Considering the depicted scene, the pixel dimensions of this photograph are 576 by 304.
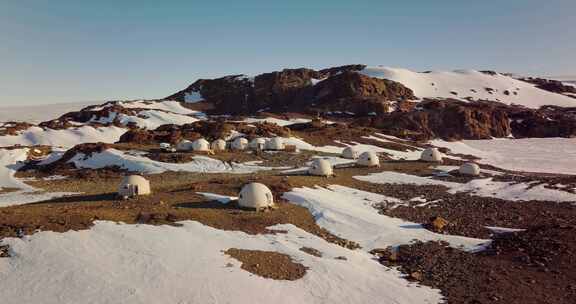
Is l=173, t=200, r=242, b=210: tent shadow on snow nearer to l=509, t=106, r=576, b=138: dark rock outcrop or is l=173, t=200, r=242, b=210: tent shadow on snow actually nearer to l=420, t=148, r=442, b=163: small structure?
l=420, t=148, r=442, b=163: small structure

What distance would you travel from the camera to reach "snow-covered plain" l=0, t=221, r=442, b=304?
17625mm

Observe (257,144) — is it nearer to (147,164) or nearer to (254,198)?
(147,164)

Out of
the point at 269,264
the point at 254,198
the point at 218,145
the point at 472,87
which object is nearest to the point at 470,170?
the point at 254,198

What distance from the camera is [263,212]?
2952cm

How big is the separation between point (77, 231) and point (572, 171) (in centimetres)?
7116

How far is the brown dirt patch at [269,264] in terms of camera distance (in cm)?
2055

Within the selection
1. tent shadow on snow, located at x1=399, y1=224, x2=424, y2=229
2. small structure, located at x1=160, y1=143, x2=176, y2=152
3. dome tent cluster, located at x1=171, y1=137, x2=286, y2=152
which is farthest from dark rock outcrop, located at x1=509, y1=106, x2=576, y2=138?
tent shadow on snow, located at x1=399, y1=224, x2=424, y2=229

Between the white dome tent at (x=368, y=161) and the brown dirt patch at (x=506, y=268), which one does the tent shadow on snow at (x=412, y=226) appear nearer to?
the brown dirt patch at (x=506, y=268)

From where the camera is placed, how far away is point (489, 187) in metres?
45.9

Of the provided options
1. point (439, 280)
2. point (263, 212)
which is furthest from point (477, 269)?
point (263, 212)

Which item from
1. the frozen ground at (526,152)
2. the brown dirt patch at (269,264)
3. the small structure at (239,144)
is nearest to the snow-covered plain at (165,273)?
the brown dirt patch at (269,264)

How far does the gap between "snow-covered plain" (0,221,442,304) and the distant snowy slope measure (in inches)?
5436

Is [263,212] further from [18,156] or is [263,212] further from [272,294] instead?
[18,156]

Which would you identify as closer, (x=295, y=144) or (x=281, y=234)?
(x=281, y=234)
